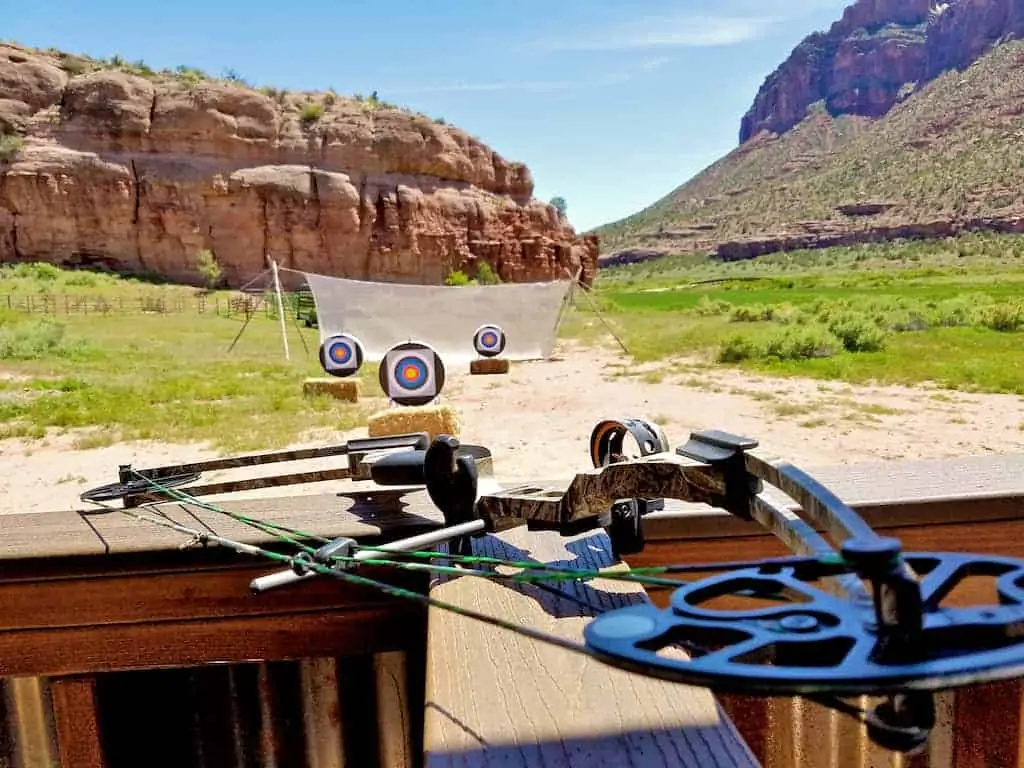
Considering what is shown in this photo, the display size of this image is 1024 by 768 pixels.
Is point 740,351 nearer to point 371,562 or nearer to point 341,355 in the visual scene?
point 341,355

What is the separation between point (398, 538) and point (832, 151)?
12784cm

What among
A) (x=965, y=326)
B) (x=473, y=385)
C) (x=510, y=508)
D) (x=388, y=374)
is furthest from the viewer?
(x=965, y=326)

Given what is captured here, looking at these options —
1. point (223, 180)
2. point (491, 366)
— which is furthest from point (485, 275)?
point (491, 366)

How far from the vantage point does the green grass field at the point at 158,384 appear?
366 inches

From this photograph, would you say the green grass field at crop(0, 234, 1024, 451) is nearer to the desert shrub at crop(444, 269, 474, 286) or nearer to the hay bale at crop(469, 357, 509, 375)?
the hay bale at crop(469, 357, 509, 375)

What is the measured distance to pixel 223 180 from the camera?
4150 cm

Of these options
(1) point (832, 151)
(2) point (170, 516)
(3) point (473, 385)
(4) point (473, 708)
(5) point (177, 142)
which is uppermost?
(1) point (832, 151)

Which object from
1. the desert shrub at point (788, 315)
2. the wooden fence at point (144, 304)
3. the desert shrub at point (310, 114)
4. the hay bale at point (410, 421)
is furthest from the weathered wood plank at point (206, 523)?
the desert shrub at point (310, 114)

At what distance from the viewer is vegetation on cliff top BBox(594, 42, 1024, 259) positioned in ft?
272

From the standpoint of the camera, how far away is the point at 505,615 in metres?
1.12

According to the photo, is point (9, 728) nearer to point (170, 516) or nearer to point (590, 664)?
point (170, 516)

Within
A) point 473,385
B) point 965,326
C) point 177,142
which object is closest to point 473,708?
point 473,385

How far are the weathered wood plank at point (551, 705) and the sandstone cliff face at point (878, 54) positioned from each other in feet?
541

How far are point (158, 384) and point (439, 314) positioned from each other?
17.2 ft
